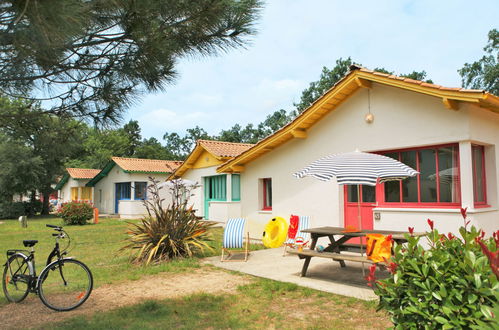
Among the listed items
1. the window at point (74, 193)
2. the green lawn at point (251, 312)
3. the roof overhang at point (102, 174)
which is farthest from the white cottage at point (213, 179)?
the window at point (74, 193)

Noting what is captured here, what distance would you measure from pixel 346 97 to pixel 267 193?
4487 millimetres

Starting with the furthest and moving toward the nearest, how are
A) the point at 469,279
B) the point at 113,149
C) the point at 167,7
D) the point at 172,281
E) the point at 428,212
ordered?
the point at 113,149 < the point at 428,212 < the point at 172,281 < the point at 167,7 < the point at 469,279

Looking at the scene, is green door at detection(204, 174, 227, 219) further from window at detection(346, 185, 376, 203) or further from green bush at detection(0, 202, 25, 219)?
green bush at detection(0, 202, 25, 219)

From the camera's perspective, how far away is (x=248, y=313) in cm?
545

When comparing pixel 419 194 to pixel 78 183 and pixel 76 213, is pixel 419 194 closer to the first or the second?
pixel 76 213

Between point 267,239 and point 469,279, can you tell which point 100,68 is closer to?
point 469,279

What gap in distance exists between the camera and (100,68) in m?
5.23

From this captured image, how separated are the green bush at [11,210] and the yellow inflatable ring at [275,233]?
25870 millimetres

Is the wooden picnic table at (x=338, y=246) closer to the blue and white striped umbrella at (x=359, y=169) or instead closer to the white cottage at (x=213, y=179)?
the blue and white striped umbrella at (x=359, y=169)

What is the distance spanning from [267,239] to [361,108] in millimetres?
4238

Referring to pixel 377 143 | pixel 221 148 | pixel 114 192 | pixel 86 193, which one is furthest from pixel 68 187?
pixel 377 143

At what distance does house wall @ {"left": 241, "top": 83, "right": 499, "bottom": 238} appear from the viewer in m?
8.82

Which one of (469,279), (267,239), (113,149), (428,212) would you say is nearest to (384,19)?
(428,212)

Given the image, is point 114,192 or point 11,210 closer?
point 11,210
